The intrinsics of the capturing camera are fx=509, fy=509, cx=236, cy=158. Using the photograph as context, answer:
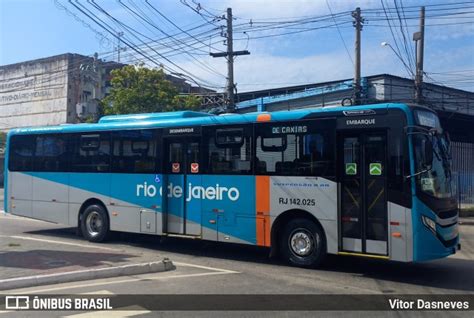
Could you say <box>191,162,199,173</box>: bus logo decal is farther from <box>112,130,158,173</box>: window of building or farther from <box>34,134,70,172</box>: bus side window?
<box>34,134,70,172</box>: bus side window

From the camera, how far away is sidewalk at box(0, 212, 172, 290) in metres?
9.17

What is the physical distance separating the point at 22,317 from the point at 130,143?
6.83 metres

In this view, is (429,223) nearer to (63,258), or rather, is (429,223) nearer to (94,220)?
(63,258)

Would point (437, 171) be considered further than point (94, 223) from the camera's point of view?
No

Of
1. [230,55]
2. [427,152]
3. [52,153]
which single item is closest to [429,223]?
[427,152]

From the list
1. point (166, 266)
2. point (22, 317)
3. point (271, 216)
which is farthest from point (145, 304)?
point (271, 216)

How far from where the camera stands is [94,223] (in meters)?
13.9

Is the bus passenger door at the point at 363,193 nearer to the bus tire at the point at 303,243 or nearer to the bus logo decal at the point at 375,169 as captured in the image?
the bus logo decal at the point at 375,169

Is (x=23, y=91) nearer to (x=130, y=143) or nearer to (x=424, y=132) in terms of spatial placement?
(x=130, y=143)

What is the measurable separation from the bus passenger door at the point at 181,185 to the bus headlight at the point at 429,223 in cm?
498

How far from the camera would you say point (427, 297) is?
7.83m

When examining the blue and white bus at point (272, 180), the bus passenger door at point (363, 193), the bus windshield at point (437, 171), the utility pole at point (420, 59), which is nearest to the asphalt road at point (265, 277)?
the blue and white bus at point (272, 180)

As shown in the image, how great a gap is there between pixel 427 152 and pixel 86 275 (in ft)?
21.0

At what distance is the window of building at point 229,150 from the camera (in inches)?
431
